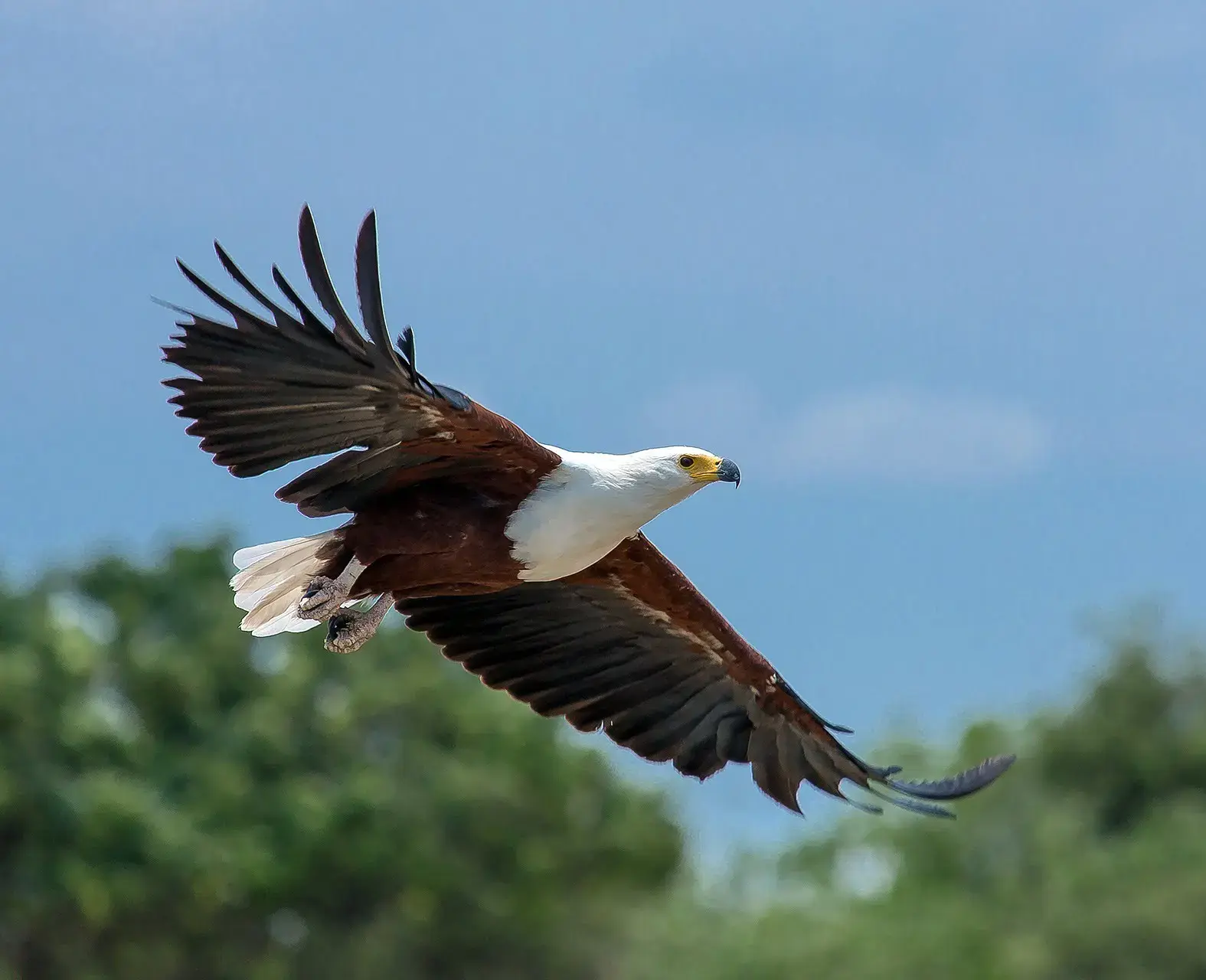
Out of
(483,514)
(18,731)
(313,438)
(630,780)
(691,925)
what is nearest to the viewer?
(313,438)

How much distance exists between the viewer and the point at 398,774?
28297 millimetres

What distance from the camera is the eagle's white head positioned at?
8.05m

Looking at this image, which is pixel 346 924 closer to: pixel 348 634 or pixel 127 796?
pixel 127 796

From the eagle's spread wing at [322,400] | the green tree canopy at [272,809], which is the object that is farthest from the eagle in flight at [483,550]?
the green tree canopy at [272,809]

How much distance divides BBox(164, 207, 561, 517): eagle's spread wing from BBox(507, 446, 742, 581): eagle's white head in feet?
0.90

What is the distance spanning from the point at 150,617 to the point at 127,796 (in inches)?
121

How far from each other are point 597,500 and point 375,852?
66.9 ft

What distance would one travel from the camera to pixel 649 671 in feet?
31.5

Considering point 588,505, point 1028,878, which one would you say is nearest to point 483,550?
point 588,505

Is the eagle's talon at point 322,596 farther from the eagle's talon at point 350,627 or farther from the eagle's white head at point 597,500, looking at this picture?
the eagle's white head at point 597,500

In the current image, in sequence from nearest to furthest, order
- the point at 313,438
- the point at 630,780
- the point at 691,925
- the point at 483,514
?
the point at 313,438, the point at 483,514, the point at 691,925, the point at 630,780

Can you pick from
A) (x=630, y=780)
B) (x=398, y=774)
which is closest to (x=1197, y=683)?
(x=630, y=780)

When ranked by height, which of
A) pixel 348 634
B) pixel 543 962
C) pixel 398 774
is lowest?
pixel 348 634

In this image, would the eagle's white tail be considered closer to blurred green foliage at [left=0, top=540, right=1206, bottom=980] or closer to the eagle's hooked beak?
the eagle's hooked beak
